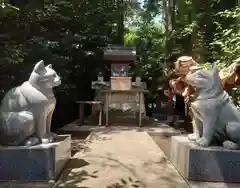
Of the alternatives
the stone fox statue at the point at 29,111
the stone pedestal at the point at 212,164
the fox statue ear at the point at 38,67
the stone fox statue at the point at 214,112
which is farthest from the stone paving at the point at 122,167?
the fox statue ear at the point at 38,67

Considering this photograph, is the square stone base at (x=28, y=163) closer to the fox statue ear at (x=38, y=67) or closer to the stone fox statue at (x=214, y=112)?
the fox statue ear at (x=38, y=67)

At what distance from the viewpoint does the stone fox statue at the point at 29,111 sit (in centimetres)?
389

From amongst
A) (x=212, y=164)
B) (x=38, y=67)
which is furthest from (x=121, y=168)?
(x=38, y=67)

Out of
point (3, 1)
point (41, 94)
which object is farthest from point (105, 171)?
point (3, 1)

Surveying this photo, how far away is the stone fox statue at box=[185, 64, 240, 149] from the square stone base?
1948mm

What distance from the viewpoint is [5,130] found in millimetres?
3920

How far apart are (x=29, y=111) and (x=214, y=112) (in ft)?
7.84

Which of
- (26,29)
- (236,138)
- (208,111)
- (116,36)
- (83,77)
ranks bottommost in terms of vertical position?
(236,138)

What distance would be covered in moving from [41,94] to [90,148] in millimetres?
2465

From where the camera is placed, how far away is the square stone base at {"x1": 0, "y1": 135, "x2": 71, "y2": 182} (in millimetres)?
3758

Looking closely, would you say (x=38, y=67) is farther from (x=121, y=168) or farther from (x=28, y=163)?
(x=121, y=168)

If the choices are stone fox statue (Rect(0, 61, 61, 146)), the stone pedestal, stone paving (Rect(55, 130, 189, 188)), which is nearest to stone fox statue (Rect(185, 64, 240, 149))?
the stone pedestal

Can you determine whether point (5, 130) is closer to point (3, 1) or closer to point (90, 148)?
point (3, 1)

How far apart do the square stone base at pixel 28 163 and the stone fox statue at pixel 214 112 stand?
195 centimetres
